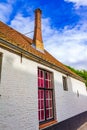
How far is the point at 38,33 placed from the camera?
7645 mm

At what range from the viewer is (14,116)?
12.5ft

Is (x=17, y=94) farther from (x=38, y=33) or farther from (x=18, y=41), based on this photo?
(x=38, y=33)

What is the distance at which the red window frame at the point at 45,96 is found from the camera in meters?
5.46

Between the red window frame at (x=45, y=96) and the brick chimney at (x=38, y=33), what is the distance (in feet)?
5.53

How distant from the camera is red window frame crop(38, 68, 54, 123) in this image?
5457 mm

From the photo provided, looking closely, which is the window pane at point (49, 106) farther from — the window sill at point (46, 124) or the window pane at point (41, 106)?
the window pane at point (41, 106)

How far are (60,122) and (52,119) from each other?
2.21 ft

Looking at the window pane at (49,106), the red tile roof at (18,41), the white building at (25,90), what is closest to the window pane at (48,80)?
the white building at (25,90)

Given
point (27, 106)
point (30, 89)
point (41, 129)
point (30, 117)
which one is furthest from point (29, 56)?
point (41, 129)

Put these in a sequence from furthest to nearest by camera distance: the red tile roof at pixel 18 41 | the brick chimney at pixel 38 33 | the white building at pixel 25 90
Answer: the brick chimney at pixel 38 33 → the red tile roof at pixel 18 41 → the white building at pixel 25 90

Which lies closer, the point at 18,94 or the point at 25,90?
the point at 18,94

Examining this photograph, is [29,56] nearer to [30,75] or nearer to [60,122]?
[30,75]

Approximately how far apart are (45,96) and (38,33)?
11.7 ft

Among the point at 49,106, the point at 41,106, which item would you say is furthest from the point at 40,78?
the point at 49,106
